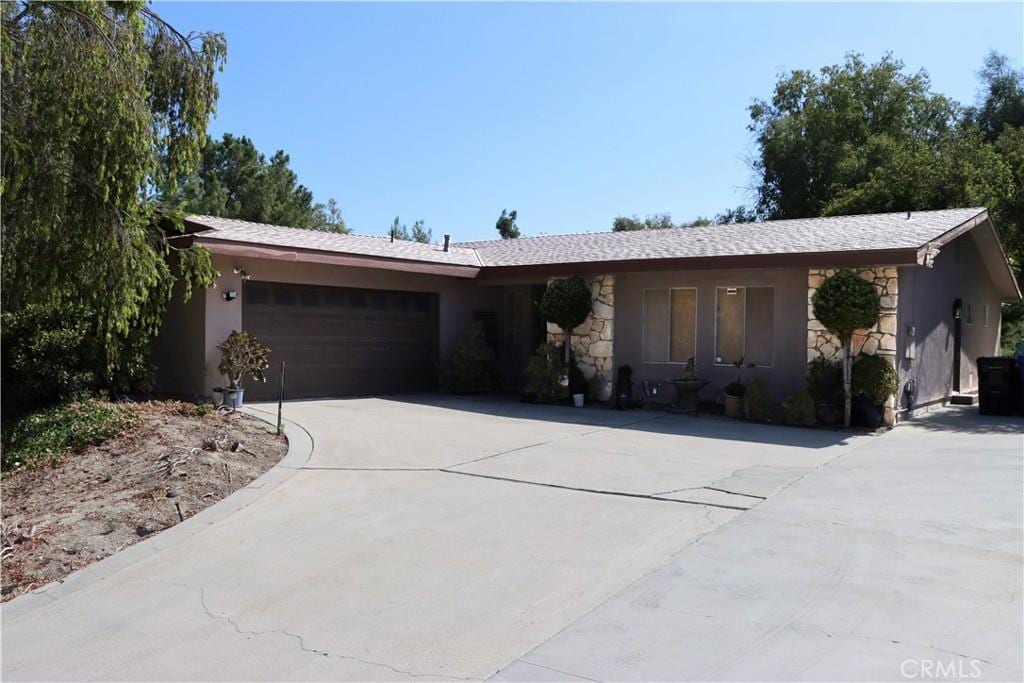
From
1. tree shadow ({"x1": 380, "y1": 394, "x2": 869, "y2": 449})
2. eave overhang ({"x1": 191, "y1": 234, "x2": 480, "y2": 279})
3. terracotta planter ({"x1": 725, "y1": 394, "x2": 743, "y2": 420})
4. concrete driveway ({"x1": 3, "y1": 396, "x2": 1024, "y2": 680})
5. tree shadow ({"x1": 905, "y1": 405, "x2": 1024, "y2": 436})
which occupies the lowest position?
concrete driveway ({"x1": 3, "y1": 396, "x2": 1024, "y2": 680})

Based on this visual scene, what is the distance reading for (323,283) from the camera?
1439 centimetres

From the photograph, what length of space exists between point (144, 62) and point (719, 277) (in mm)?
9456

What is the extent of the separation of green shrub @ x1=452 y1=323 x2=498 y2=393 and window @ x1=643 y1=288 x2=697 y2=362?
11.2 ft

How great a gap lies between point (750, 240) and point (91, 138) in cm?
1051

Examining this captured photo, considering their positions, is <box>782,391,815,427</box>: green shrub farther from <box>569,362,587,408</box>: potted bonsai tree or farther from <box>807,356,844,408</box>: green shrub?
<box>569,362,587,408</box>: potted bonsai tree

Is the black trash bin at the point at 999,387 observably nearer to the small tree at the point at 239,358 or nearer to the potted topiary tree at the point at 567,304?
the potted topiary tree at the point at 567,304

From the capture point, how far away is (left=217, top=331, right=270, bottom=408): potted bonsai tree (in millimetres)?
11977

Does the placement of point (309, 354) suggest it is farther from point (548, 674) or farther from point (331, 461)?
point (548, 674)

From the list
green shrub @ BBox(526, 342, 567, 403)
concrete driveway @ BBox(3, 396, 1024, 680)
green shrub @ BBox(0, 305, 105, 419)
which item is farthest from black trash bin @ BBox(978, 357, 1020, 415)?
green shrub @ BBox(0, 305, 105, 419)

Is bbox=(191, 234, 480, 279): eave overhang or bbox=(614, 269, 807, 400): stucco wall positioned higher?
bbox=(191, 234, 480, 279): eave overhang

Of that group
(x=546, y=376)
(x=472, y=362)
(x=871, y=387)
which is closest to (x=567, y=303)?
(x=546, y=376)

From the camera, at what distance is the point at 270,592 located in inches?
205

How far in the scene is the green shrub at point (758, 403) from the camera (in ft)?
40.2

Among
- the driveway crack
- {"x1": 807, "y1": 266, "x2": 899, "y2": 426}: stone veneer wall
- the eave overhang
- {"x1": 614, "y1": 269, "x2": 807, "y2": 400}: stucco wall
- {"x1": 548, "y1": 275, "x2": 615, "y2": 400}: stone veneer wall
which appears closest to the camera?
the driveway crack
